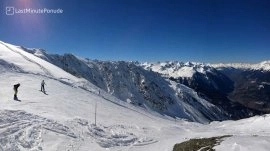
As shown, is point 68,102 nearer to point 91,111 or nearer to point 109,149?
point 91,111

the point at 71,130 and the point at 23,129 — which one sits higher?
the point at 23,129

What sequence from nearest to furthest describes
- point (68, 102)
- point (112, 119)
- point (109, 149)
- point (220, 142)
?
point (220, 142) < point (109, 149) < point (112, 119) < point (68, 102)

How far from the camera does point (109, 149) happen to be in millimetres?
30734

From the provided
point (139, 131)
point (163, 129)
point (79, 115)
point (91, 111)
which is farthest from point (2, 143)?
point (163, 129)

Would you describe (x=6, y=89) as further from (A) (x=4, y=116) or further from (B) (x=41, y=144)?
(B) (x=41, y=144)

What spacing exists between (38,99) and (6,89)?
7415 mm

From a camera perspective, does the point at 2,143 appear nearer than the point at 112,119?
Yes

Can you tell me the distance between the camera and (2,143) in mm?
27047

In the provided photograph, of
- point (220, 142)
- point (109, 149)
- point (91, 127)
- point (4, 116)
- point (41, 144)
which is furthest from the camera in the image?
point (91, 127)

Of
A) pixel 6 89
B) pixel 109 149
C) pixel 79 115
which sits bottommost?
pixel 109 149

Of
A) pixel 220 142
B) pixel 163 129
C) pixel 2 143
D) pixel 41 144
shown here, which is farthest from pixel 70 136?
pixel 163 129

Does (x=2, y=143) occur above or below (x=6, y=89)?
below

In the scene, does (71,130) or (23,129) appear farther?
(71,130)

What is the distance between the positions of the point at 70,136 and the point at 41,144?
3.79 meters
